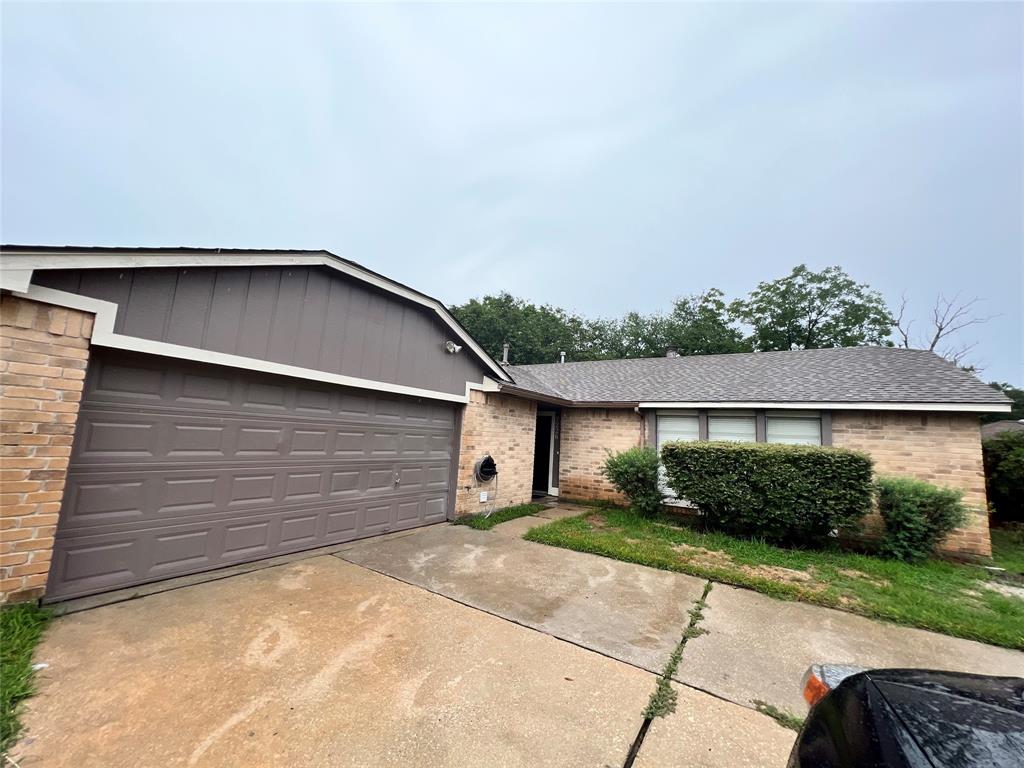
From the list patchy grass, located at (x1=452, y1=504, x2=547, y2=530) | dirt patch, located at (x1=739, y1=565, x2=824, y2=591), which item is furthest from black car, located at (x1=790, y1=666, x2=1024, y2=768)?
patchy grass, located at (x1=452, y1=504, x2=547, y2=530)

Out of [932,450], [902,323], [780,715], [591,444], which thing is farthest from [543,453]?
[902,323]

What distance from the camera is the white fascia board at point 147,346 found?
3129 millimetres

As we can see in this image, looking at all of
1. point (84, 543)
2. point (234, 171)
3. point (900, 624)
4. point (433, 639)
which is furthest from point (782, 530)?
point (234, 171)

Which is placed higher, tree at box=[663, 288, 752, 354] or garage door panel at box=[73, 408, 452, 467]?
tree at box=[663, 288, 752, 354]

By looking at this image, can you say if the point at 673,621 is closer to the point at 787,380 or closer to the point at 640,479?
the point at 640,479

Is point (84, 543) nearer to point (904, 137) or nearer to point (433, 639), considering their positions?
point (433, 639)

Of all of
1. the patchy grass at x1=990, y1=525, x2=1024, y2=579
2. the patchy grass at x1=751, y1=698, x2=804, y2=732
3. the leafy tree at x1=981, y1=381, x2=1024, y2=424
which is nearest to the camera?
the patchy grass at x1=751, y1=698, x2=804, y2=732

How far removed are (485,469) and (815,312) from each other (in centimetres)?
2732

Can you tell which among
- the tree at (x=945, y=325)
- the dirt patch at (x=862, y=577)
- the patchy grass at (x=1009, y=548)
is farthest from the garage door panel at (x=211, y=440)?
the tree at (x=945, y=325)

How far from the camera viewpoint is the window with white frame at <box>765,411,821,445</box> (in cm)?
765

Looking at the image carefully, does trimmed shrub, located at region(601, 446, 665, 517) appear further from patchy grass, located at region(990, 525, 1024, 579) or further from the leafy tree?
the leafy tree

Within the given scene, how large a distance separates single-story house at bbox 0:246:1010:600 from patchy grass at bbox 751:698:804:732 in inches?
192

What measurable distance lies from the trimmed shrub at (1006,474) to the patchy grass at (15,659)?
13603mm

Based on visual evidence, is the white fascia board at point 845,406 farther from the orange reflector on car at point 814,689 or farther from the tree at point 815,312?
the tree at point 815,312
